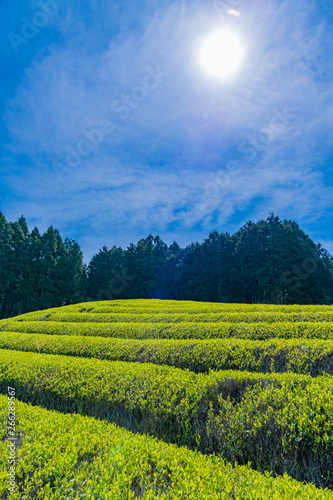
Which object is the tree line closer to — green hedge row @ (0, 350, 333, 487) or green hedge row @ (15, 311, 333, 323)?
green hedge row @ (15, 311, 333, 323)

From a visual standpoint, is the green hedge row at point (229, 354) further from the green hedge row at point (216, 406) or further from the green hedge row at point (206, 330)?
the green hedge row at point (206, 330)

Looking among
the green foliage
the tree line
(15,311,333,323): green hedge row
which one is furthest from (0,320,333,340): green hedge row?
the tree line

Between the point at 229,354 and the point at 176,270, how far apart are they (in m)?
48.3

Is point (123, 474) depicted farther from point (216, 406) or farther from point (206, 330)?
point (206, 330)

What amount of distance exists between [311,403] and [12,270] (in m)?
41.1

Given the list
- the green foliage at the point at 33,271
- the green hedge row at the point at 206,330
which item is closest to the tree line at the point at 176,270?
the green foliage at the point at 33,271

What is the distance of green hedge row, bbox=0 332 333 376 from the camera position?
6320 millimetres

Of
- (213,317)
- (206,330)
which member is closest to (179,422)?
(206,330)

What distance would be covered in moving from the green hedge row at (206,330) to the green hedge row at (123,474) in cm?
602

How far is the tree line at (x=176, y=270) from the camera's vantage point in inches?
1497

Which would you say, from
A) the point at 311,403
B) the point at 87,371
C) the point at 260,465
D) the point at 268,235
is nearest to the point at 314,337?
the point at 311,403

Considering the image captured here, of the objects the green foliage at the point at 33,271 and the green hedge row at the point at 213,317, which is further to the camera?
the green foliage at the point at 33,271

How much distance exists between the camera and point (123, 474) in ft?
9.59

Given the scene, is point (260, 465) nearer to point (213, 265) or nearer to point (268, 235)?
point (268, 235)
